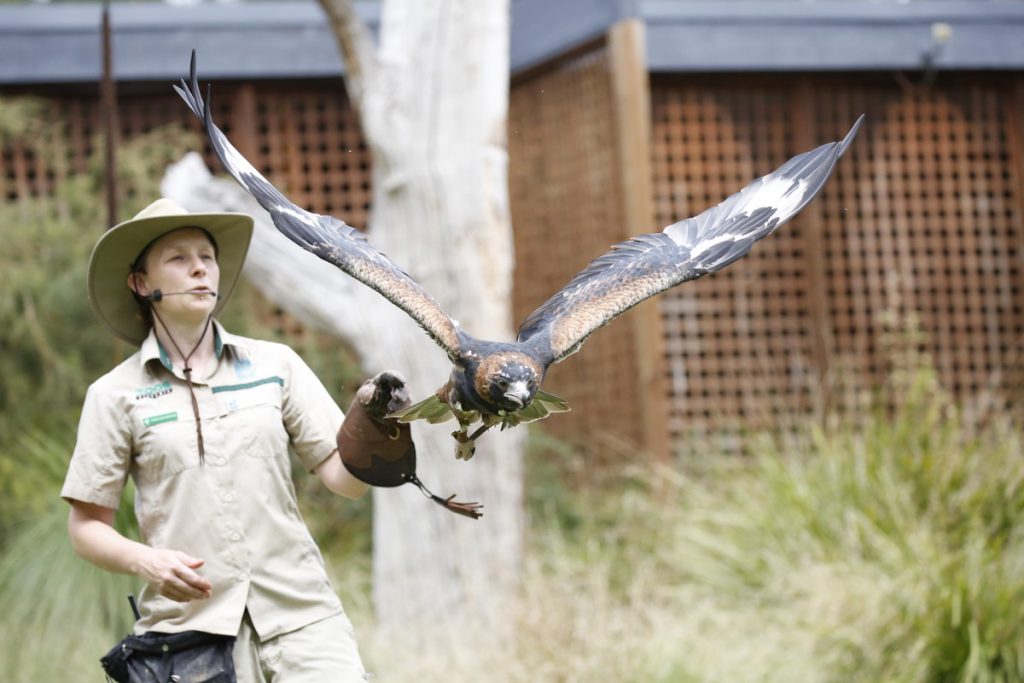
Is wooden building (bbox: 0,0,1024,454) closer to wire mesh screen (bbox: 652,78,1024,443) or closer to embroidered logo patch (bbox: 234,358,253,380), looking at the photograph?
wire mesh screen (bbox: 652,78,1024,443)

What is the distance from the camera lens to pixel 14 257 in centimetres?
789

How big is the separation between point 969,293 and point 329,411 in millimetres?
7248

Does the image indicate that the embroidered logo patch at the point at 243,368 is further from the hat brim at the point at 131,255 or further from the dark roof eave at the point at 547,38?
the dark roof eave at the point at 547,38

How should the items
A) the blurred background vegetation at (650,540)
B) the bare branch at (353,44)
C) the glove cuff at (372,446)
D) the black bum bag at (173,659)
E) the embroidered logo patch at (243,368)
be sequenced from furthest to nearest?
the bare branch at (353,44)
the blurred background vegetation at (650,540)
the embroidered logo patch at (243,368)
the glove cuff at (372,446)
the black bum bag at (173,659)

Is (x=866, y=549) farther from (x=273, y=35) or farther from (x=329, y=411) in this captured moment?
(x=273, y=35)

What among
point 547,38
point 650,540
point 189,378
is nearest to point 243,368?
point 189,378

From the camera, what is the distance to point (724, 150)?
31.0 feet

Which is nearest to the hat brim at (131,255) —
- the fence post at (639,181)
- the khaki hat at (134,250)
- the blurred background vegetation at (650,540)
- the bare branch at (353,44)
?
the khaki hat at (134,250)

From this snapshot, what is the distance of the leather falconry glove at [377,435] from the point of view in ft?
10.5

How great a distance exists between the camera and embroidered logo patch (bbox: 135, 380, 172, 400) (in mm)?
3240

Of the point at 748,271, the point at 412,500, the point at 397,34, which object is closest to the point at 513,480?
the point at 412,500

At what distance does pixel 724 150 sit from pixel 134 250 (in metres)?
6.56

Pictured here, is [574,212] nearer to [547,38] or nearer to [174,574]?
[547,38]

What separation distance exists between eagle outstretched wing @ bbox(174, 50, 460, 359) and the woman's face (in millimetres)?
208
